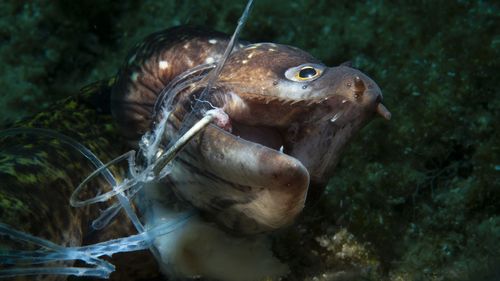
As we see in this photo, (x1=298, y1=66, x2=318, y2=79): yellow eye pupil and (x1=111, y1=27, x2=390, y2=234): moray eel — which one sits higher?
(x1=298, y1=66, x2=318, y2=79): yellow eye pupil

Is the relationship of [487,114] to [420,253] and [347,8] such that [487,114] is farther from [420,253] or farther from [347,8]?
[347,8]

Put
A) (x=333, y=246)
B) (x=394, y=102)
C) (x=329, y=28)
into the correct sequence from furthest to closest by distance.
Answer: (x=329, y=28)
(x=394, y=102)
(x=333, y=246)

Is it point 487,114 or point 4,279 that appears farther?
point 487,114

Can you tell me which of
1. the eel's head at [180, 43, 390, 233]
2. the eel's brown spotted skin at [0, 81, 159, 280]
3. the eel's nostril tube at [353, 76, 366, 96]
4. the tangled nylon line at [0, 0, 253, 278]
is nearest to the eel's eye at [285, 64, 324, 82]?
the eel's head at [180, 43, 390, 233]

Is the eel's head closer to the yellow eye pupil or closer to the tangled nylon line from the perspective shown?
the yellow eye pupil

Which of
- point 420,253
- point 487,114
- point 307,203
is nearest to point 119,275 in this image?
point 307,203

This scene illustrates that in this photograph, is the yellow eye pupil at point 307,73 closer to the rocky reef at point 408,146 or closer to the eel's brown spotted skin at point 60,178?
the rocky reef at point 408,146

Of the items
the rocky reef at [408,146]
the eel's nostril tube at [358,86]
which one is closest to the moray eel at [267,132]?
the eel's nostril tube at [358,86]
